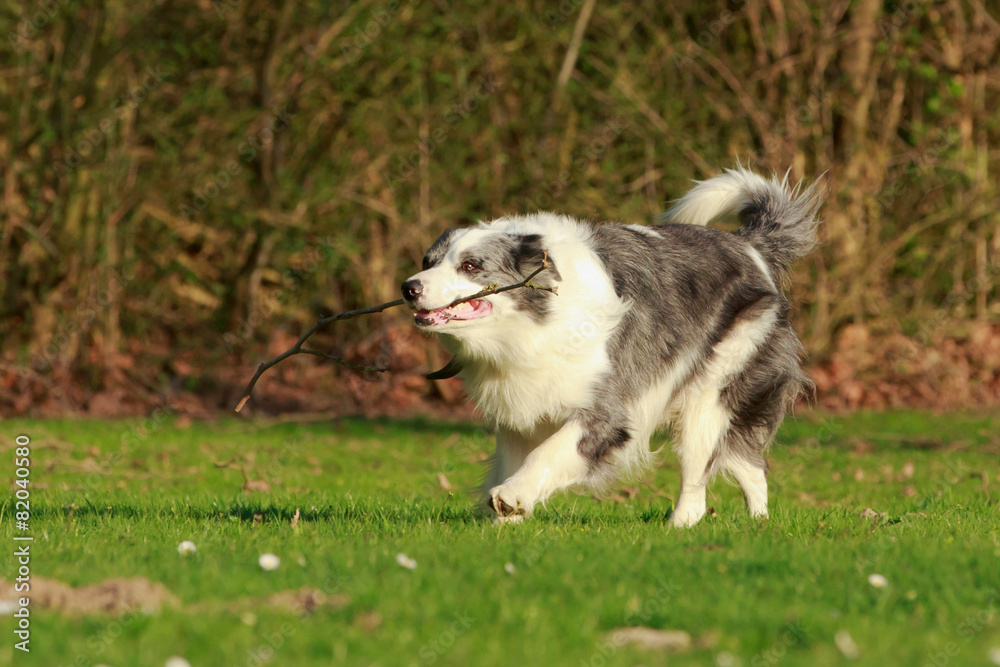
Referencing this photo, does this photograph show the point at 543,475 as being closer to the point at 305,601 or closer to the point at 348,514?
the point at 348,514

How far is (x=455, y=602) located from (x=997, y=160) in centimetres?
1163

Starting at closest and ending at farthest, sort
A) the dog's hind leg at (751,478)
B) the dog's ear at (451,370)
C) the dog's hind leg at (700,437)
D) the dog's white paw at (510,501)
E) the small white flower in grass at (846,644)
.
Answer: the small white flower in grass at (846,644) → the dog's white paw at (510,501) → the dog's ear at (451,370) → the dog's hind leg at (700,437) → the dog's hind leg at (751,478)

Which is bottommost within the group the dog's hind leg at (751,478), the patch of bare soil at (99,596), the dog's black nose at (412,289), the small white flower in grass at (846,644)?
the dog's hind leg at (751,478)

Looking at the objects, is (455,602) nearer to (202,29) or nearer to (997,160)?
(202,29)

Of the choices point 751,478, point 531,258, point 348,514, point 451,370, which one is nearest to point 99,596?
point 348,514

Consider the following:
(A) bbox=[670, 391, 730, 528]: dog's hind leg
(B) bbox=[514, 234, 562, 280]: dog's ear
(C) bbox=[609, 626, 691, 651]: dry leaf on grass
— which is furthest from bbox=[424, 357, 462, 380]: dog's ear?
(C) bbox=[609, 626, 691, 651]: dry leaf on grass

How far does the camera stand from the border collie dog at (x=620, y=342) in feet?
17.8

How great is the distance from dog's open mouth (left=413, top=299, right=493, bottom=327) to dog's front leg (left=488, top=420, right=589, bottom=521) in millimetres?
678

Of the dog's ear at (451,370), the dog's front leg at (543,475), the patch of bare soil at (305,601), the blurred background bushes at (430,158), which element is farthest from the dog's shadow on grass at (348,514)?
the blurred background bushes at (430,158)

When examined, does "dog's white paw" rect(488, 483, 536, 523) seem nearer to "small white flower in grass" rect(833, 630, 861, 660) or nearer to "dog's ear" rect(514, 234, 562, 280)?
"dog's ear" rect(514, 234, 562, 280)

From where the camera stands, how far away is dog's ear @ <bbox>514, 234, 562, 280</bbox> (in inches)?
218

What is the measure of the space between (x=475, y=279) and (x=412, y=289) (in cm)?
39

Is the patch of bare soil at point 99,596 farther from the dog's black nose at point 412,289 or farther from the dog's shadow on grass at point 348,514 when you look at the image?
the dog's black nose at point 412,289

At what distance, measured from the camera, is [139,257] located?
40.5 feet
